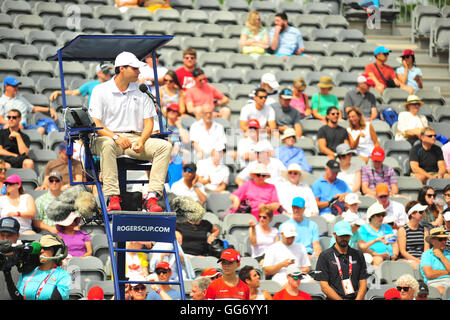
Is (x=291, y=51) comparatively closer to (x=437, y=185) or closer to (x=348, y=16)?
(x=348, y=16)

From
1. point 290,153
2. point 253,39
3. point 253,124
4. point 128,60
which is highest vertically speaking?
point 253,39

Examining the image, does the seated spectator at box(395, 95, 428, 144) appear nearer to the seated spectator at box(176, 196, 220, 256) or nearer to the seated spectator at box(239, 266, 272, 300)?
the seated spectator at box(176, 196, 220, 256)

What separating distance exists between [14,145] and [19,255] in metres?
5.09

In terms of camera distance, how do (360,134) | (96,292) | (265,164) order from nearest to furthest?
(96,292), (265,164), (360,134)

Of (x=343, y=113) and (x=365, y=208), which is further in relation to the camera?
(x=343, y=113)

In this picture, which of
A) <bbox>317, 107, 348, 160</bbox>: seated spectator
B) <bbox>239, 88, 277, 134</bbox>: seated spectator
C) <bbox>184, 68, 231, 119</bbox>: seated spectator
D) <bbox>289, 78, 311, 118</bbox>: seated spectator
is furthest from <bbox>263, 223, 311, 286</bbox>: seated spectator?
<bbox>289, 78, 311, 118</bbox>: seated spectator

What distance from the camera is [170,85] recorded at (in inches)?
520

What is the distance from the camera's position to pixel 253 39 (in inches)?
607

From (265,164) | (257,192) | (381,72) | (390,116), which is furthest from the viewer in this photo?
(381,72)

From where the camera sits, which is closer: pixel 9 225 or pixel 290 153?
pixel 9 225

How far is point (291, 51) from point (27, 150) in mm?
5938

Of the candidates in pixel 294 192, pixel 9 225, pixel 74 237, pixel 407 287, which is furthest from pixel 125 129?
pixel 294 192

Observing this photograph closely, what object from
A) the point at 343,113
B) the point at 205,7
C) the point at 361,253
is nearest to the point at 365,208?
the point at 361,253

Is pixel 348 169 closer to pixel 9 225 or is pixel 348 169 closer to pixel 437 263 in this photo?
pixel 437 263
